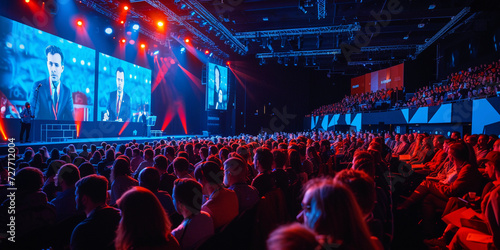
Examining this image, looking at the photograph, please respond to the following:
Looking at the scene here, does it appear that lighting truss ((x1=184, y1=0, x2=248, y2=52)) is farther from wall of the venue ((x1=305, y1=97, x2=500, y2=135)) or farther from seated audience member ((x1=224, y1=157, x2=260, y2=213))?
seated audience member ((x1=224, y1=157, x2=260, y2=213))

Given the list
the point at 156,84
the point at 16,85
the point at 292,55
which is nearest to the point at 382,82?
the point at 292,55

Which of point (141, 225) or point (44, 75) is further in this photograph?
point (44, 75)

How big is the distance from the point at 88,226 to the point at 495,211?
282 centimetres

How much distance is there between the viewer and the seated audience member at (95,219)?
77.1 inches

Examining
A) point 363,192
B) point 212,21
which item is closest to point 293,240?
point 363,192

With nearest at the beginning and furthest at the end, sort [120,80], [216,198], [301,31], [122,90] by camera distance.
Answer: [216,198], [301,31], [120,80], [122,90]

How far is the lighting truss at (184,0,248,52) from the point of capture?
445 inches

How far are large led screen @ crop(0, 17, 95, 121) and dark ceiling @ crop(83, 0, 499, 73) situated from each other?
7.52 feet

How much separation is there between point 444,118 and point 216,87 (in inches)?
494

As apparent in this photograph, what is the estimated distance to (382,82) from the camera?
75.3ft

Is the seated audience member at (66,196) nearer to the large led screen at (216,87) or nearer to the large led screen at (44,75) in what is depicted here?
the large led screen at (44,75)

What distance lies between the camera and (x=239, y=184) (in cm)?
→ 330

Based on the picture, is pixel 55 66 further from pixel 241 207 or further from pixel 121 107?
pixel 241 207

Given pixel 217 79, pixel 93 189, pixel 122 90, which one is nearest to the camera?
pixel 93 189
